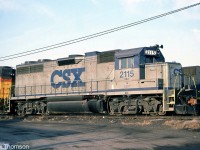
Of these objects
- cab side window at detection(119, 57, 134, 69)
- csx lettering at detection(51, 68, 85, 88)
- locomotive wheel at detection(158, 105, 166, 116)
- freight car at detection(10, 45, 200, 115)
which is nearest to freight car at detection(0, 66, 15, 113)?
freight car at detection(10, 45, 200, 115)

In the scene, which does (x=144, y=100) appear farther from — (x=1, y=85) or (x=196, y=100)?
(x=1, y=85)

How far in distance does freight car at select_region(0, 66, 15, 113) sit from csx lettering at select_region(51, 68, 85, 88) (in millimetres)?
5051

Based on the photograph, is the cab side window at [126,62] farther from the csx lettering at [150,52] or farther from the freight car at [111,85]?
the csx lettering at [150,52]

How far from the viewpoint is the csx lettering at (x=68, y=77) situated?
825 inches

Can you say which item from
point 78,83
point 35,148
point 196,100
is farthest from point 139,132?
point 78,83

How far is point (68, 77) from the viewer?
21.6m

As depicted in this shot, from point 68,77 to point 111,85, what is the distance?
3813 millimetres

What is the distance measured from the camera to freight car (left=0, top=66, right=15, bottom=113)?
2548cm

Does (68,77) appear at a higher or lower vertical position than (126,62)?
lower

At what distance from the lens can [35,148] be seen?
8.77 meters

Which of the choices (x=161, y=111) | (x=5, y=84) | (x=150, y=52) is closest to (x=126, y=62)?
(x=150, y=52)

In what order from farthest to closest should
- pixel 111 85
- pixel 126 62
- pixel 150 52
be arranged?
pixel 111 85
pixel 126 62
pixel 150 52

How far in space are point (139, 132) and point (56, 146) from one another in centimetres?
380

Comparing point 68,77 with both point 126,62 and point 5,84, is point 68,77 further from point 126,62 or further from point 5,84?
point 5,84
